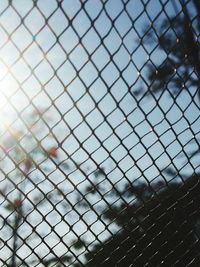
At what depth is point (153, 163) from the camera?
1.79 metres

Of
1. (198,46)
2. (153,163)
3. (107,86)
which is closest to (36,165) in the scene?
(107,86)

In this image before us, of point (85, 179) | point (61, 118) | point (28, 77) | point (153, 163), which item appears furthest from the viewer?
point (153, 163)

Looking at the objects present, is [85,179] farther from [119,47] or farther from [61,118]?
[119,47]

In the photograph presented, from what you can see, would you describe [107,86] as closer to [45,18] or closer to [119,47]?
[119,47]

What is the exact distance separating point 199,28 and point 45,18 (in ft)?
2.95

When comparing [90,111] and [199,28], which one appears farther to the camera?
[199,28]

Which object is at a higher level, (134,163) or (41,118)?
(41,118)

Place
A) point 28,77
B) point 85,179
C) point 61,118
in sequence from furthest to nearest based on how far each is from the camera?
point 85,179 → point 61,118 → point 28,77

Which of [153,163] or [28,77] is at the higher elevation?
[28,77]

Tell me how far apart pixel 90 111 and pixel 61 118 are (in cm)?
14

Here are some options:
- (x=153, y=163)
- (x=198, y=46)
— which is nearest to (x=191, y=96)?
(x=198, y=46)

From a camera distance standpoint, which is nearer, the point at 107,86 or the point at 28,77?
the point at 28,77

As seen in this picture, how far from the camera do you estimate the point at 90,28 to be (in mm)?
1459

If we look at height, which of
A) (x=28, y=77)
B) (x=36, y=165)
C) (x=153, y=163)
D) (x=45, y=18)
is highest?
(x=45, y=18)
